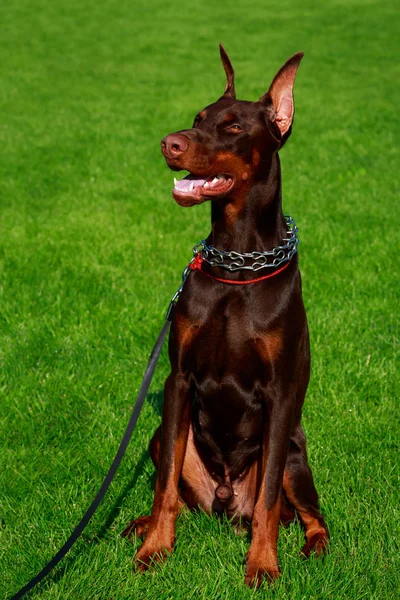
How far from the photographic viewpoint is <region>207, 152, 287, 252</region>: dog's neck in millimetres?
3074

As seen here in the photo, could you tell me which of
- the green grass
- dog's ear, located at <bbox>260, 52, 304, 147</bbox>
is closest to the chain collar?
dog's ear, located at <bbox>260, 52, 304, 147</bbox>

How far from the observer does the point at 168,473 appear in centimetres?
315

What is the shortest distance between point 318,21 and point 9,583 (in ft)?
68.5

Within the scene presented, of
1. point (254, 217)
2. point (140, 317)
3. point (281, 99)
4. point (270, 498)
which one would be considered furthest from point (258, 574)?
point (140, 317)

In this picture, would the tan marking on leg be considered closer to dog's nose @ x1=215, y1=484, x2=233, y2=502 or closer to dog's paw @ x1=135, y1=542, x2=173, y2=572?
dog's nose @ x1=215, y1=484, x2=233, y2=502

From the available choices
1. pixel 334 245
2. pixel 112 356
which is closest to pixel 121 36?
pixel 334 245

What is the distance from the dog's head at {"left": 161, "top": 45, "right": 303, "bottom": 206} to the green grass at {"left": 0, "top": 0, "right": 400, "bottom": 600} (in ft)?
4.73

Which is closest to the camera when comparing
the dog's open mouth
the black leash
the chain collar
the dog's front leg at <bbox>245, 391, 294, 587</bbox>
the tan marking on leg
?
the black leash

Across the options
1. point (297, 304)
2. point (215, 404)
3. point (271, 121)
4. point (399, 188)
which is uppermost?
point (271, 121)

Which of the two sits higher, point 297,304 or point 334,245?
point 297,304

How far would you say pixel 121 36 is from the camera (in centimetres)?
2047

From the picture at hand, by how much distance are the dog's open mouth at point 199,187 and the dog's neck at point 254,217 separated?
10 cm

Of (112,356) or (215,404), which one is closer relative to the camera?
(215,404)

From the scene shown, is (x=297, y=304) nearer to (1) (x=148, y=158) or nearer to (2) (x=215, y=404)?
(2) (x=215, y=404)
